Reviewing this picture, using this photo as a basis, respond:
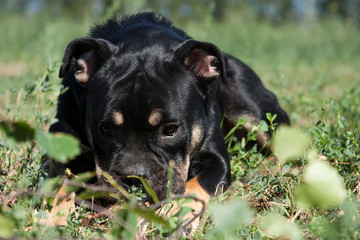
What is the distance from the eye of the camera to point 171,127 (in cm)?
370

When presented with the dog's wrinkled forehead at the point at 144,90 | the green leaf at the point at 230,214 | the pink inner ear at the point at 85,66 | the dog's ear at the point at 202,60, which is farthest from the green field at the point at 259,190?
the dog's ear at the point at 202,60

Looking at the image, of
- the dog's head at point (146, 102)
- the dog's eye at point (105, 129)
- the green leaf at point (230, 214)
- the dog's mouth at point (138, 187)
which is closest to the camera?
the green leaf at point (230, 214)

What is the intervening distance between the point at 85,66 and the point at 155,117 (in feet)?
3.21

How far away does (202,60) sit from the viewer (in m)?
4.17

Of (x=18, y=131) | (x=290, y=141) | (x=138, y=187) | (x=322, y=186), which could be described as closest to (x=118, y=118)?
(x=138, y=187)

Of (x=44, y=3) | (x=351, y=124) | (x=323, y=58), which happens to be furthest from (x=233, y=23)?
(x=44, y=3)

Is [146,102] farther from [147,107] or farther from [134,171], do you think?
[134,171]

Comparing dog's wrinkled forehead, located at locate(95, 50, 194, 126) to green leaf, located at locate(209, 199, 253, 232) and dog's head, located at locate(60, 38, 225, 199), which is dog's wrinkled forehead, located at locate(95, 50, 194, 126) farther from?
green leaf, located at locate(209, 199, 253, 232)

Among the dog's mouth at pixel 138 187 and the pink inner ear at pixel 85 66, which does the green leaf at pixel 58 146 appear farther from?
the pink inner ear at pixel 85 66

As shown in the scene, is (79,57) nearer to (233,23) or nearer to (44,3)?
(233,23)

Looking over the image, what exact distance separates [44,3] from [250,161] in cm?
4885

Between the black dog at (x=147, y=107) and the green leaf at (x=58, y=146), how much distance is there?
1336 mm

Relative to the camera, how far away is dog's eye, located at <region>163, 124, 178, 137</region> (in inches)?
145

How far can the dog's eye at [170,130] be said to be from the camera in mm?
3684
